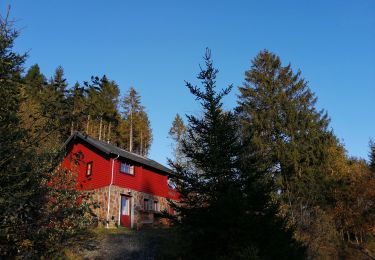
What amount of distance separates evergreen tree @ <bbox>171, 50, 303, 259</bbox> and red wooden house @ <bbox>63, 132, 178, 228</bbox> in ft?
40.3

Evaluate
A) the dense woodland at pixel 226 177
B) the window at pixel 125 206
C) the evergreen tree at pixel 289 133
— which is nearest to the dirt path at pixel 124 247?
the dense woodland at pixel 226 177

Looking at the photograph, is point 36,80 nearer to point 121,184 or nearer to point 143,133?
point 143,133

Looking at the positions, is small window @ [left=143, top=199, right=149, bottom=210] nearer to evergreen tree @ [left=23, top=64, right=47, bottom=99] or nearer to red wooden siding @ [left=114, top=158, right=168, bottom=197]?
red wooden siding @ [left=114, top=158, right=168, bottom=197]

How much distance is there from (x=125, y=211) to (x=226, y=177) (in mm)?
15522

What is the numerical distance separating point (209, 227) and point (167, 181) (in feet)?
66.6

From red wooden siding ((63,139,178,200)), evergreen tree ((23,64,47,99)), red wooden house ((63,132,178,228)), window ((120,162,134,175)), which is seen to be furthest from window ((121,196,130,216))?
evergreen tree ((23,64,47,99))

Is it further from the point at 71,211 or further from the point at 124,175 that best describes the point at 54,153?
the point at 124,175

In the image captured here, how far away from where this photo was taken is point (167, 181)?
32500 mm

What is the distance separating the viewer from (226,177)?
13.6m

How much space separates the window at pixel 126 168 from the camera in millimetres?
27891

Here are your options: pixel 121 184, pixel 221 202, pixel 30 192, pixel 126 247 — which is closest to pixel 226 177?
pixel 221 202

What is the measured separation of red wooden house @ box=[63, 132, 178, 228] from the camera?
26.3 m

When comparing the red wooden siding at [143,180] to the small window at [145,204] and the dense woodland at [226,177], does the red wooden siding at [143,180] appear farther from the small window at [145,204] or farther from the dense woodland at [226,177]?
the dense woodland at [226,177]

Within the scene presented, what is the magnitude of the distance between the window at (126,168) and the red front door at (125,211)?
194cm
